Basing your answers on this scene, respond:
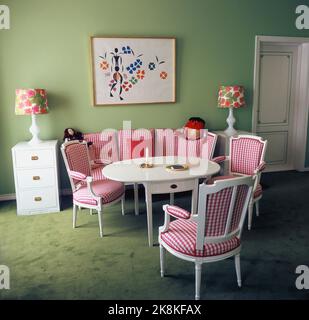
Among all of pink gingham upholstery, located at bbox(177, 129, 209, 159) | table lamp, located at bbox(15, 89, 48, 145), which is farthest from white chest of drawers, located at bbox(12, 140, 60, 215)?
pink gingham upholstery, located at bbox(177, 129, 209, 159)

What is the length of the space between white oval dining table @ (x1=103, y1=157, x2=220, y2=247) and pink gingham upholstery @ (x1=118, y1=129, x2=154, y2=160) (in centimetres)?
88

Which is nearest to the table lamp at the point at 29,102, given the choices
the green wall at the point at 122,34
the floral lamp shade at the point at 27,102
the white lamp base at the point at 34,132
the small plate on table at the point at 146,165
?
the floral lamp shade at the point at 27,102

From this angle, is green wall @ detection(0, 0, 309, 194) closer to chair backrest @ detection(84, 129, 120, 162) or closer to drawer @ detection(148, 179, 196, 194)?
chair backrest @ detection(84, 129, 120, 162)

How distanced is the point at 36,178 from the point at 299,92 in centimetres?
429

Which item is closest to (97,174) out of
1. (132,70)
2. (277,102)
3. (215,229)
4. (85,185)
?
(85,185)

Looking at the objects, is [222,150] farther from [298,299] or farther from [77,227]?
[298,299]

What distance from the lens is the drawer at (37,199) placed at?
402 cm

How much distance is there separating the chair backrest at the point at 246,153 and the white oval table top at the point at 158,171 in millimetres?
443

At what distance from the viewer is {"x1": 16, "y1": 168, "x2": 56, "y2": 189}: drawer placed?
3.98 metres

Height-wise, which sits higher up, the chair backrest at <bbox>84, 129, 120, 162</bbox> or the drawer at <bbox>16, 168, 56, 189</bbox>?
the chair backrest at <bbox>84, 129, 120, 162</bbox>

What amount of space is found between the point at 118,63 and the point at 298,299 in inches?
137

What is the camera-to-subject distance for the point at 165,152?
15.3ft

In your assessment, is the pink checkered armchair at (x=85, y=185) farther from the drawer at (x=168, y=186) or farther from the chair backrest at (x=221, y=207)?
the chair backrest at (x=221, y=207)
